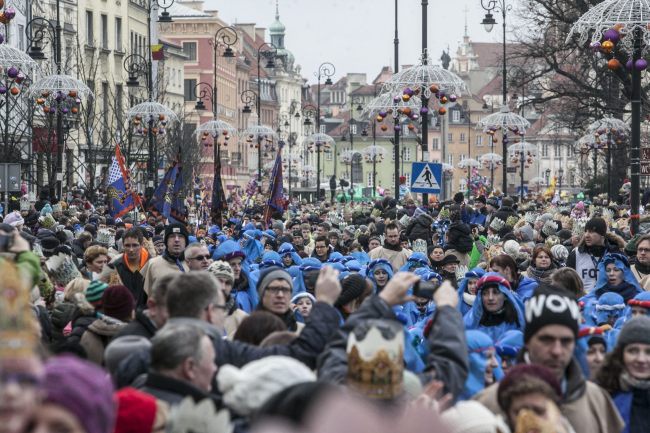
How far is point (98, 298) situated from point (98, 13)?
6074 cm

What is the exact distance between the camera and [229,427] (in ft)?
16.9

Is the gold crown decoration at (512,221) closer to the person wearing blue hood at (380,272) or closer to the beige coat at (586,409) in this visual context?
the person wearing blue hood at (380,272)

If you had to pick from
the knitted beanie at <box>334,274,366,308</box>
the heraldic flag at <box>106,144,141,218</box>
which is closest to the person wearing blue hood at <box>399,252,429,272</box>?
the knitted beanie at <box>334,274,366,308</box>

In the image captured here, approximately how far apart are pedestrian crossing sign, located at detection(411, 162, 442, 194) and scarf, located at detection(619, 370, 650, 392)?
1728cm

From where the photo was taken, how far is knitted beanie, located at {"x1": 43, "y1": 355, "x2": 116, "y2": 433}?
389 cm

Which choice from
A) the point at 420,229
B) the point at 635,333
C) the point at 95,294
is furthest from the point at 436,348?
the point at 420,229

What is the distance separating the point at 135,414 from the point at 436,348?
157cm

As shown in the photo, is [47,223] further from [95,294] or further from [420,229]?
[95,294]

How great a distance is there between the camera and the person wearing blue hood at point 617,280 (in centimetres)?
1209

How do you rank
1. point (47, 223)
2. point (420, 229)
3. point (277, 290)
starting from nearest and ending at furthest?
1. point (277, 290)
2. point (47, 223)
3. point (420, 229)

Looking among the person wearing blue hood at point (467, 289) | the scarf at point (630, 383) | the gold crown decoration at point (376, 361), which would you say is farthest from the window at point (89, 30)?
the gold crown decoration at point (376, 361)

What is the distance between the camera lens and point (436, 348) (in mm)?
6188

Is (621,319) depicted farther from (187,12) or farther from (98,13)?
(187,12)

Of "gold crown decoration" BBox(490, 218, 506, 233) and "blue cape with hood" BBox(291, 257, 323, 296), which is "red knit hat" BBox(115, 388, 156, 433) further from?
"gold crown decoration" BBox(490, 218, 506, 233)
